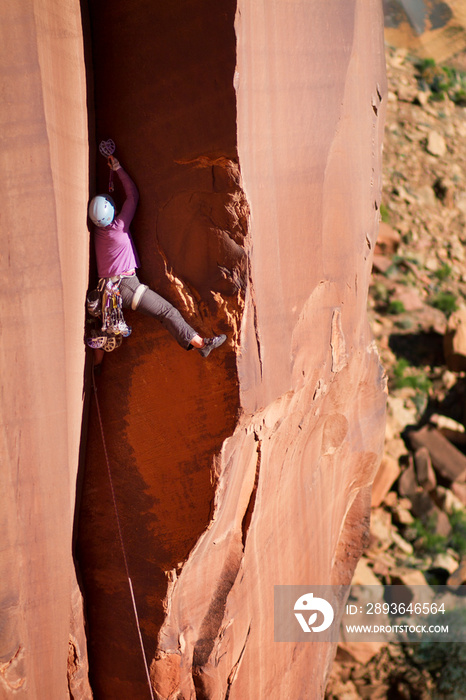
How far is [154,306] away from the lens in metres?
3.71

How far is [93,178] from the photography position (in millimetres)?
3812

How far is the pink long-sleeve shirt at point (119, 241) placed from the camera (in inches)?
145

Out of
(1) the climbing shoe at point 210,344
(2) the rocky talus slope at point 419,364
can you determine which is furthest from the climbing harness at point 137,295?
(2) the rocky talus slope at point 419,364

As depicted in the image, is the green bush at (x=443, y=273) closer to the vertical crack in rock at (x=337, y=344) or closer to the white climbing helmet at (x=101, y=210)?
the vertical crack in rock at (x=337, y=344)

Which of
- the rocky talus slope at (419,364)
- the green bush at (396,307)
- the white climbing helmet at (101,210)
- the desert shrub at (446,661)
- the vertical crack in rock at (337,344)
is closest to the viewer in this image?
the white climbing helmet at (101,210)

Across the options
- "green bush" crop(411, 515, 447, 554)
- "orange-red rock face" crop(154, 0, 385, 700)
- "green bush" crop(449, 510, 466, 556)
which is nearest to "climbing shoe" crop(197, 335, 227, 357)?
"orange-red rock face" crop(154, 0, 385, 700)

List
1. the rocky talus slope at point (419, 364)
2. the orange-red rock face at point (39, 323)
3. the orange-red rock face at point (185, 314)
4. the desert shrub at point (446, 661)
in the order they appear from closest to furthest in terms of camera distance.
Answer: the orange-red rock face at point (39, 323), the orange-red rock face at point (185, 314), the desert shrub at point (446, 661), the rocky talus slope at point (419, 364)

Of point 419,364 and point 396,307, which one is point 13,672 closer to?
point 419,364

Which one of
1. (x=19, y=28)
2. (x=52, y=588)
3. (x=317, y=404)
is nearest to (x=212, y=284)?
(x=317, y=404)

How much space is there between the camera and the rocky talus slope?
7.15 m

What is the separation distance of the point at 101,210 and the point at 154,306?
577 millimetres

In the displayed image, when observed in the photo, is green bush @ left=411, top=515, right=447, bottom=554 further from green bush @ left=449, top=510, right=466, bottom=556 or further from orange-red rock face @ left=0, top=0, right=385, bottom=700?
orange-red rock face @ left=0, top=0, right=385, bottom=700

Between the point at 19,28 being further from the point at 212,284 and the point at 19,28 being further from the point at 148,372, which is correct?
the point at 148,372

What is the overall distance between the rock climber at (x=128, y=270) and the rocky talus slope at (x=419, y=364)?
488 cm
